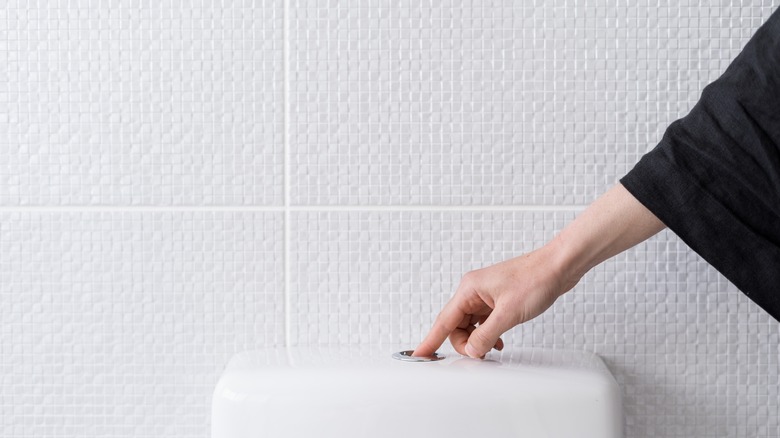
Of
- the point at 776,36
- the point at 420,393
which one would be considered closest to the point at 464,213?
the point at 420,393

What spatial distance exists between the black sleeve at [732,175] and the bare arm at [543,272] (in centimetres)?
2

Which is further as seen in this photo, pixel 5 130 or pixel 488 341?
pixel 5 130

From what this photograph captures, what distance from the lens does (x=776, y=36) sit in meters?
0.63

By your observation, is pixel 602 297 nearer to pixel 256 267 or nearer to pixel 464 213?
pixel 464 213

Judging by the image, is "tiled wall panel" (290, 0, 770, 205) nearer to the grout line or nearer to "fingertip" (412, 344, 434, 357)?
the grout line

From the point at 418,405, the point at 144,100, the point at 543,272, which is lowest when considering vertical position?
the point at 418,405

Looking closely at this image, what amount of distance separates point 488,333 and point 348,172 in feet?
0.77

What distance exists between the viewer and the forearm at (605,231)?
2.16 ft

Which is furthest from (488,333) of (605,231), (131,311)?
(131,311)

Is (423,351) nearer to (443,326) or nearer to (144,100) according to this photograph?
(443,326)

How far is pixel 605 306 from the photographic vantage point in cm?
81

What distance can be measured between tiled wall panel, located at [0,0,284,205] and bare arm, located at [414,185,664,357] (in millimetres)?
231

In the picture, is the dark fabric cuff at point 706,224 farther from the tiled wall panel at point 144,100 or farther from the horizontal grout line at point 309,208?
the tiled wall panel at point 144,100

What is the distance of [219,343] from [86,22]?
0.37 metres
